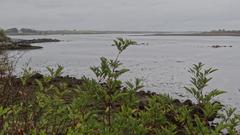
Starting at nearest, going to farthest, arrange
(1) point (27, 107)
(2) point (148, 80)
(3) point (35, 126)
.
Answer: (3) point (35, 126) → (1) point (27, 107) → (2) point (148, 80)

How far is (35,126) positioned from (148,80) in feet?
79.5

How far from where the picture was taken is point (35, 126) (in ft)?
12.0

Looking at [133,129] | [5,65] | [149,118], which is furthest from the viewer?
[5,65]

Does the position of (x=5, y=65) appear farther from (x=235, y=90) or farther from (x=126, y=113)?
(x=235, y=90)

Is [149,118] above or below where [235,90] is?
above

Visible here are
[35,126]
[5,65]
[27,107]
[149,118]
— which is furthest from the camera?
[5,65]

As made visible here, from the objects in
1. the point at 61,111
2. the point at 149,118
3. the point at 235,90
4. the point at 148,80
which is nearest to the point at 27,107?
the point at 61,111

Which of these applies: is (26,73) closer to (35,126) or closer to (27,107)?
(27,107)

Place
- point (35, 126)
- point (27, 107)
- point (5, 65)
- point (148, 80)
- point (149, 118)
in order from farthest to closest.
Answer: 1. point (148, 80)
2. point (5, 65)
3. point (27, 107)
4. point (35, 126)
5. point (149, 118)

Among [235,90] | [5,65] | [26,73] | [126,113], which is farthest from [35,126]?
[235,90]

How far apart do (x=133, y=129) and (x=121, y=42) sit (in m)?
0.71

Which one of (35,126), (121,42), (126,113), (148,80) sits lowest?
(148,80)

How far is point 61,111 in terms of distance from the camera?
3.44 m

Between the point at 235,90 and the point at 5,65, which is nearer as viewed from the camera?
the point at 5,65
